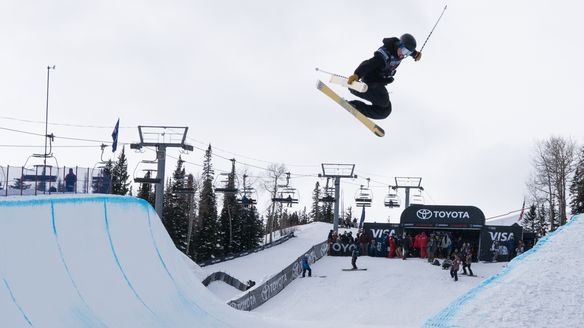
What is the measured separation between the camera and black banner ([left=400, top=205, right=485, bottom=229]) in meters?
29.1

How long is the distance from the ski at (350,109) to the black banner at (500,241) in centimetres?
1896

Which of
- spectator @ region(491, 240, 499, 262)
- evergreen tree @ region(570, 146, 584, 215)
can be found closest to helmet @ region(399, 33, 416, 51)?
spectator @ region(491, 240, 499, 262)

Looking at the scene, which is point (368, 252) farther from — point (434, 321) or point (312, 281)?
point (434, 321)

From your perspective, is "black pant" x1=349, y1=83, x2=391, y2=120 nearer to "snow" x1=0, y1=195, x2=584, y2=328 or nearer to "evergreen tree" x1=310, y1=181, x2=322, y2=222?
"snow" x1=0, y1=195, x2=584, y2=328

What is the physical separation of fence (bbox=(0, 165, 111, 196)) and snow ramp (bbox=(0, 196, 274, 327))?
5.23m

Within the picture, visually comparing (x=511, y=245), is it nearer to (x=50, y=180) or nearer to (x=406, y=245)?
(x=406, y=245)

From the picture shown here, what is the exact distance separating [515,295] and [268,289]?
13.3 metres

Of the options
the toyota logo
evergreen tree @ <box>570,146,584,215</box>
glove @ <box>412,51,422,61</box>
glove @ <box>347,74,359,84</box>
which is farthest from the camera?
evergreen tree @ <box>570,146,584,215</box>

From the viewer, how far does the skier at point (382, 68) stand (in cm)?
1003

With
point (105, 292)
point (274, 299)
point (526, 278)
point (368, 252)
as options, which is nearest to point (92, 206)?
point (105, 292)

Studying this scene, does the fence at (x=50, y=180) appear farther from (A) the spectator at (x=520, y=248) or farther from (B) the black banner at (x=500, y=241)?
(B) the black banner at (x=500, y=241)

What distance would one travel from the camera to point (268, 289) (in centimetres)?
2369

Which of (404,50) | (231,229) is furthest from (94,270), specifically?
(231,229)

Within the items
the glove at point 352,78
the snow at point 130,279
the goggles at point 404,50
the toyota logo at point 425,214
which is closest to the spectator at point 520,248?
the toyota logo at point 425,214
